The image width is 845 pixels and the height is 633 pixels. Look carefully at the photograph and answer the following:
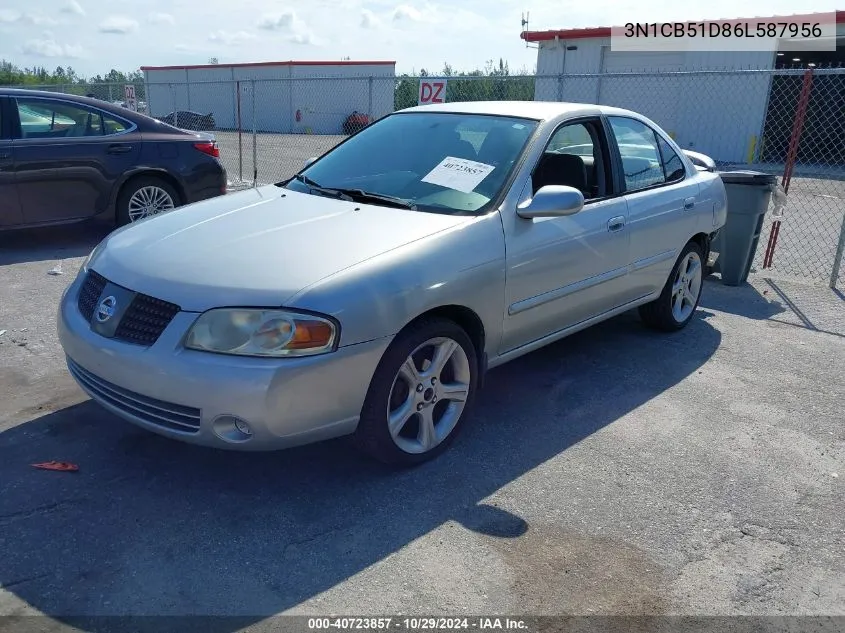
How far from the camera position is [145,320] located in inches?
125

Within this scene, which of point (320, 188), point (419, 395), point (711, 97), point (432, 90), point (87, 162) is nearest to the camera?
point (419, 395)

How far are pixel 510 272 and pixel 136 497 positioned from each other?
203cm

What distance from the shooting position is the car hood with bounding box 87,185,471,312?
3.11 m

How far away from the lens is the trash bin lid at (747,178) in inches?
284

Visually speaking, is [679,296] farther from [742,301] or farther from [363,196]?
[363,196]

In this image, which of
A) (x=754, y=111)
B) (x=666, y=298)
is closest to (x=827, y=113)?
(x=754, y=111)

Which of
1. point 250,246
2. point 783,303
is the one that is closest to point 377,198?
point 250,246

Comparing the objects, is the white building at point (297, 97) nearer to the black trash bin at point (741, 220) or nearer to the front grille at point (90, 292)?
the black trash bin at point (741, 220)

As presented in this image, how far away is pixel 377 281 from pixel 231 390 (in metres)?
0.75

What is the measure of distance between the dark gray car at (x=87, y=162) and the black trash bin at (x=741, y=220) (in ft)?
17.4

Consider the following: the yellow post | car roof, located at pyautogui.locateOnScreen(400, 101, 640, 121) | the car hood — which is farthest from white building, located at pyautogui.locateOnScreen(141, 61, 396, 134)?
the car hood

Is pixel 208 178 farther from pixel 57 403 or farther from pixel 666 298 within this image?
pixel 666 298

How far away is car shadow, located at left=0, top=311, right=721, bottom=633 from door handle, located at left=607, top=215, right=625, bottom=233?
1.06 m

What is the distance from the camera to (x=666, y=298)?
5.60 meters
